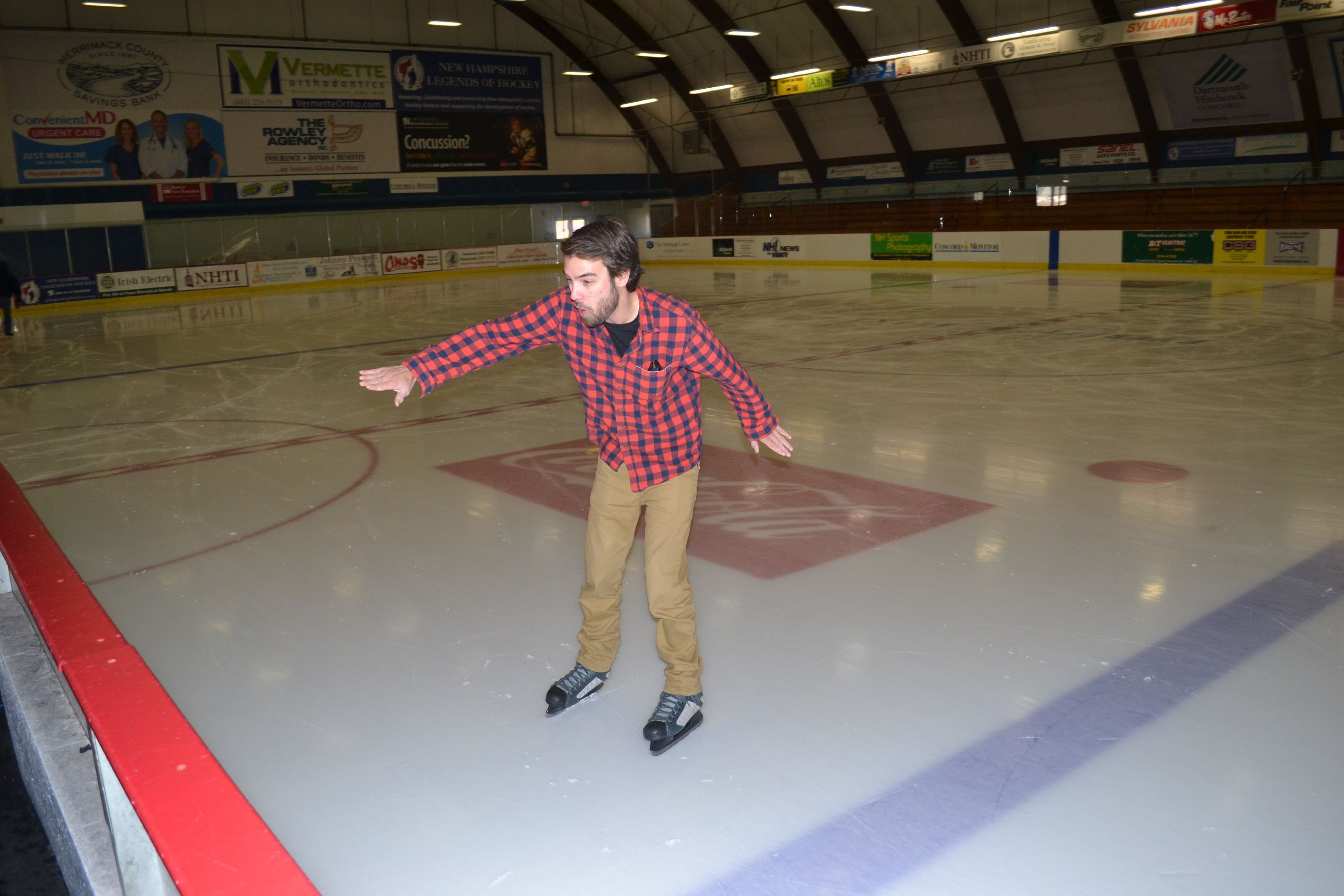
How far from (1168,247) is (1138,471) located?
1820cm

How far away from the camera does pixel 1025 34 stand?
2339 cm

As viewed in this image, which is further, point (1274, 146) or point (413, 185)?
point (413, 185)

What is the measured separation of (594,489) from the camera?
3.12m

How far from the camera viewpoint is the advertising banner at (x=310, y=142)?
28453 mm

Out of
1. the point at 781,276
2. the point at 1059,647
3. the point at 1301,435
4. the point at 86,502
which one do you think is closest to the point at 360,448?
the point at 86,502

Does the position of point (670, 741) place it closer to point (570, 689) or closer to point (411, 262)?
point (570, 689)

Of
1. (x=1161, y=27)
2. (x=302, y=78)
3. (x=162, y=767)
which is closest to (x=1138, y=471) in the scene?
(x=162, y=767)

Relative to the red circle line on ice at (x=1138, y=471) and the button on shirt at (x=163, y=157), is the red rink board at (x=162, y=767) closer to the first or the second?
the red circle line on ice at (x=1138, y=471)

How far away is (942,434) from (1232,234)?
17.4 m

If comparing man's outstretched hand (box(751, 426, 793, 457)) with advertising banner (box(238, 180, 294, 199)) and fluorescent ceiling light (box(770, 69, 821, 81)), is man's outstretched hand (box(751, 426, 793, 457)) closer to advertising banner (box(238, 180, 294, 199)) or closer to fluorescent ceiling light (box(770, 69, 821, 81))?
fluorescent ceiling light (box(770, 69, 821, 81))

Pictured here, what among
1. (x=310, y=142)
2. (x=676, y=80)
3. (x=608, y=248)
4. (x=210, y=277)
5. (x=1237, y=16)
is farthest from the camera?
(x=676, y=80)

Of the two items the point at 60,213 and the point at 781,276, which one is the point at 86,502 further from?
the point at 60,213

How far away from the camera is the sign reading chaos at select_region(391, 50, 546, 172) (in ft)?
104

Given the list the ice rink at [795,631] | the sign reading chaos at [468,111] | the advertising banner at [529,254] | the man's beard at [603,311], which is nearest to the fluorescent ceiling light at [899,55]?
the advertising banner at [529,254]
